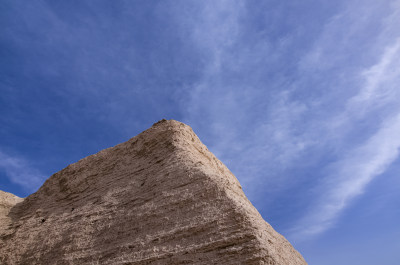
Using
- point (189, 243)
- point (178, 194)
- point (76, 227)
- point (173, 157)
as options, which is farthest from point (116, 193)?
point (189, 243)

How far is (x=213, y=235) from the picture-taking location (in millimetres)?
6109

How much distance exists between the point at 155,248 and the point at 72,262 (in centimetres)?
275

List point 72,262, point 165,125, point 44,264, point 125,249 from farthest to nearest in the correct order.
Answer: point 165,125
point 44,264
point 72,262
point 125,249

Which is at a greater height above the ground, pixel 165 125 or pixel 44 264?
pixel 165 125

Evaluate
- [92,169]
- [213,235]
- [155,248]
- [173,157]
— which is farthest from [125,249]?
[92,169]

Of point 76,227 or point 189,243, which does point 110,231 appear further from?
point 189,243

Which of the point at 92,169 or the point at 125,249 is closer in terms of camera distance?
the point at 125,249

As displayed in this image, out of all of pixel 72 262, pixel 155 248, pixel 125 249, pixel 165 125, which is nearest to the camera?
pixel 155 248

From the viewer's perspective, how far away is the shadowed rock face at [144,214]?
19.9 ft

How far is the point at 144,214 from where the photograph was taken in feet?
25.0

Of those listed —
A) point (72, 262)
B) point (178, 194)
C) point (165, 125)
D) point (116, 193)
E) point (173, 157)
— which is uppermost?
point (165, 125)

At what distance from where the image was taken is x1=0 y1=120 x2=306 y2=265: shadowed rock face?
6.07m

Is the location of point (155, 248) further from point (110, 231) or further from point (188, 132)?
point (188, 132)

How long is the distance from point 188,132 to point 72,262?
5.39m
